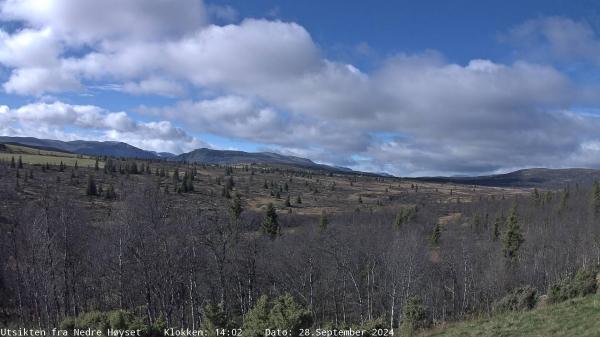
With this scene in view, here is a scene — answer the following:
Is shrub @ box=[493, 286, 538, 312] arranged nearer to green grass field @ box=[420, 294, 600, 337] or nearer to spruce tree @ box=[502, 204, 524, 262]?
green grass field @ box=[420, 294, 600, 337]

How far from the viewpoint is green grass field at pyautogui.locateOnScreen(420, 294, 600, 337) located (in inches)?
572

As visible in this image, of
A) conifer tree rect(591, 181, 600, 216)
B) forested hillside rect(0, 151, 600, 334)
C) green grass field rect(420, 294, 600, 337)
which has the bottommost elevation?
forested hillside rect(0, 151, 600, 334)

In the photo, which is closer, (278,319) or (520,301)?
(278,319)

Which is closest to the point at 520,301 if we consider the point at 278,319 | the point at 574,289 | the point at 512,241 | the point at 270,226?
the point at 574,289

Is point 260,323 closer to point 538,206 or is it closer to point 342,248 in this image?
point 342,248

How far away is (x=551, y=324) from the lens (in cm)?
1591

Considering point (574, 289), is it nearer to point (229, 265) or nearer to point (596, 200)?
point (229, 265)

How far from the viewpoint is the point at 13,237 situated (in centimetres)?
3203

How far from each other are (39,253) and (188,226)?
10.1 m

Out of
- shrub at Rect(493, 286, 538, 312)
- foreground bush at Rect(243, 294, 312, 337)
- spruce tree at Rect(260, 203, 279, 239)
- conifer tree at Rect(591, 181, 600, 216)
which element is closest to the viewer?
foreground bush at Rect(243, 294, 312, 337)

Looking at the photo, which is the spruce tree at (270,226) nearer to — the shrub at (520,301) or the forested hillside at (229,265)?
the forested hillside at (229,265)

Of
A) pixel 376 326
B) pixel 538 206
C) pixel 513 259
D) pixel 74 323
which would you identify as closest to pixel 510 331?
pixel 376 326

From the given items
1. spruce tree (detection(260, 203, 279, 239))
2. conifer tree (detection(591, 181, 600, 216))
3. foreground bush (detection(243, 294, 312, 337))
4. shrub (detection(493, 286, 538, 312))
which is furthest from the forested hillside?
shrub (detection(493, 286, 538, 312))

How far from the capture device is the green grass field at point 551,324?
14.5 meters
